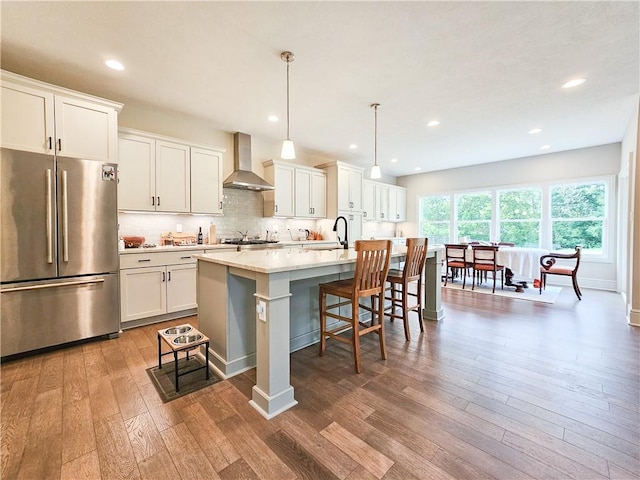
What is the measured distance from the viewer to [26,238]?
99.3 inches

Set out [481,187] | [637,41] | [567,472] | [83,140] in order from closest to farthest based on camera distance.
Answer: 1. [567,472]
2. [637,41]
3. [83,140]
4. [481,187]

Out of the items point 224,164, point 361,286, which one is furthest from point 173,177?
point 361,286

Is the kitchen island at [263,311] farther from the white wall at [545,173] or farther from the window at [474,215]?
the white wall at [545,173]

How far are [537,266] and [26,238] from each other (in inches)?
273

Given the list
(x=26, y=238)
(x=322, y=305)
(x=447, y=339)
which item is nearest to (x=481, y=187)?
(x=447, y=339)

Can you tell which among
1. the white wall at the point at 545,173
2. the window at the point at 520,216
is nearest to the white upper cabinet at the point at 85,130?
the white wall at the point at 545,173

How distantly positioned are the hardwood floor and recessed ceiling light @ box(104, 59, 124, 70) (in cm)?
275

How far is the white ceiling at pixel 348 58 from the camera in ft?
6.80

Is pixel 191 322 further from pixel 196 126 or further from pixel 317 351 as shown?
pixel 196 126

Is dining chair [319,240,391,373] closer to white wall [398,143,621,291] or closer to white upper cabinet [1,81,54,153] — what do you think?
white upper cabinet [1,81,54,153]

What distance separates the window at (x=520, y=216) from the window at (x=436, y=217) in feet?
3.98

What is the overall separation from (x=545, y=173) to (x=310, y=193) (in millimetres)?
4983

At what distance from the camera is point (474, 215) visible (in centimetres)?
706

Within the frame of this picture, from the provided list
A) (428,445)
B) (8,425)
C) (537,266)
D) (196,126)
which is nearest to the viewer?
(428,445)
